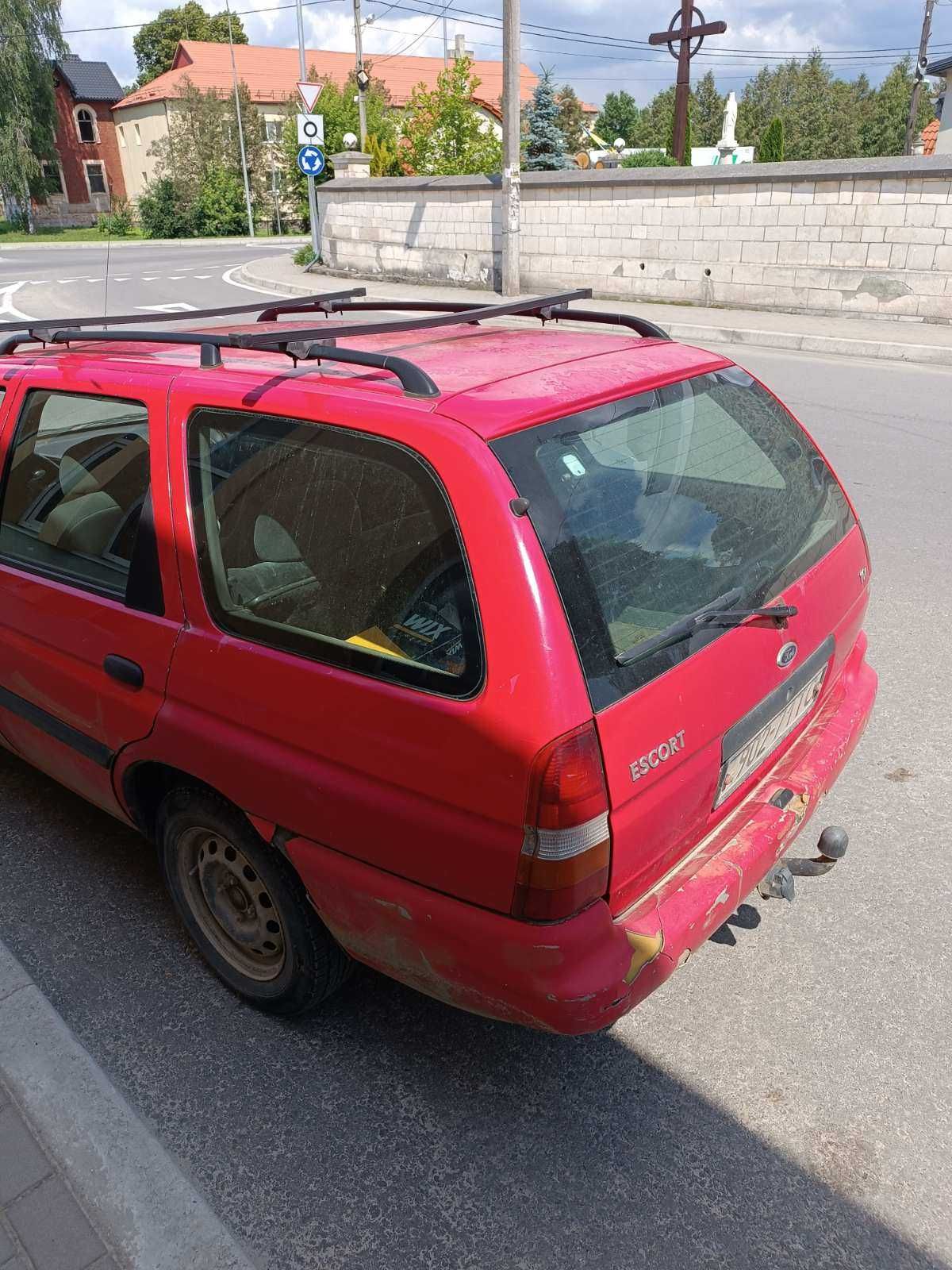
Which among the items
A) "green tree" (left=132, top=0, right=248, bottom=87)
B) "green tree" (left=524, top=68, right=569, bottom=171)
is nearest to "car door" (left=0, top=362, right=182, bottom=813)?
"green tree" (left=524, top=68, right=569, bottom=171)

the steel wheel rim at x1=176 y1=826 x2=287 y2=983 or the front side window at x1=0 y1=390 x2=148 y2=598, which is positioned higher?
the front side window at x1=0 y1=390 x2=148 y2=598

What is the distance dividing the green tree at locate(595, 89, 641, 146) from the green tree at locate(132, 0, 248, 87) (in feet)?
104

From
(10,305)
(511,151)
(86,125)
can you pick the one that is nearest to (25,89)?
(86,125)

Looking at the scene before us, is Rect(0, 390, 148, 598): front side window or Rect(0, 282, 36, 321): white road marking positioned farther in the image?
Rect(0, 282, 36, 321): white road marking

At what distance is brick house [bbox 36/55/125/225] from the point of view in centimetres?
6184

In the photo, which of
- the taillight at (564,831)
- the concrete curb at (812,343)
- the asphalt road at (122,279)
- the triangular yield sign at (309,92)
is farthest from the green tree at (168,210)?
the taillight at (564,831)

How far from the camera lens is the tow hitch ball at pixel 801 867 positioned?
8.43 ft

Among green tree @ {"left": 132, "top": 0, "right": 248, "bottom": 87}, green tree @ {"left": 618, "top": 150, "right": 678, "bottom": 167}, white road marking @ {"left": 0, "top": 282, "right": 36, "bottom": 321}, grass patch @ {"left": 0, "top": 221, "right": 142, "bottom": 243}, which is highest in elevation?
green tree @ {"left": 132, "top": 0, "right": 248, "bottom": 87}

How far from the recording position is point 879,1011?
264 centimetres

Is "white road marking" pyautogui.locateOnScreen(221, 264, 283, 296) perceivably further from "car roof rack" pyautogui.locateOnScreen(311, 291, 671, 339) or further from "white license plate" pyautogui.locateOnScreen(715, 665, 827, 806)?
"white license plate" pyautogui.locateOnScreen(715, 665, 827, 806)

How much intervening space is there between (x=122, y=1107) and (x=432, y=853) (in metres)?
1.04

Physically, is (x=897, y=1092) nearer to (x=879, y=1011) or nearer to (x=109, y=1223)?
(x=879, y=1011)

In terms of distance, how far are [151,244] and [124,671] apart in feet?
139

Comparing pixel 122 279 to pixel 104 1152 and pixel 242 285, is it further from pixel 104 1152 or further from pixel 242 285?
pixel 104 1152
